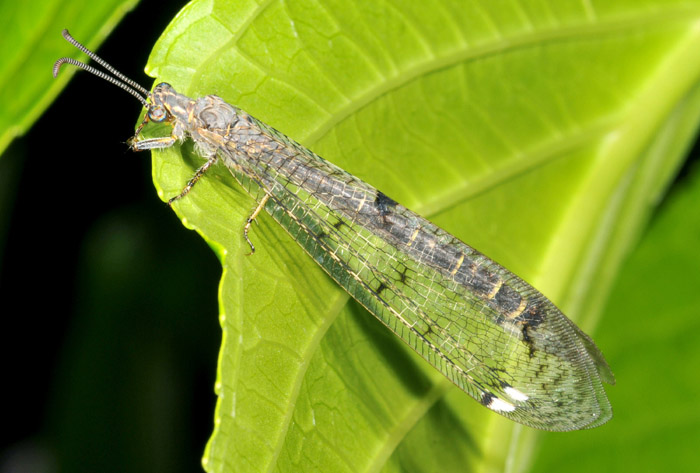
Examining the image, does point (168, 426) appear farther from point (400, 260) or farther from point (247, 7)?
point (247, 7)

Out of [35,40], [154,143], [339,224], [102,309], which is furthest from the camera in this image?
[102,309]

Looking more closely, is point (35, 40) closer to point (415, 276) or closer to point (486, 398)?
point (415, 276)

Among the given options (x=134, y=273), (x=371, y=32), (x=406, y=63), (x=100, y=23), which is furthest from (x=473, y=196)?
(x=134, y=273)

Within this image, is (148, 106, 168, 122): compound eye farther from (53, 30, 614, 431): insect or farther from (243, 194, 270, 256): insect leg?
(243, 194, 270, 256): insect leg

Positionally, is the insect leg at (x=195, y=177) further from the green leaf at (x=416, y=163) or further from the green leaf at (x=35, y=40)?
the green leaf at (x=35, y=40)

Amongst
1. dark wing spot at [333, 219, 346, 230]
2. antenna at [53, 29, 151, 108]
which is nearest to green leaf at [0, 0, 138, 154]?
antenna at [53, 29, 151, 108]


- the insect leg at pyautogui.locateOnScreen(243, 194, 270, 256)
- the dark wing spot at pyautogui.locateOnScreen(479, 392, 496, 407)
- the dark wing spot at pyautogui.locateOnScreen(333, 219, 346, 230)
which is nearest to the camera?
the insect leg at pyautogui.locateOnScreen(243, 194, 270, 256)

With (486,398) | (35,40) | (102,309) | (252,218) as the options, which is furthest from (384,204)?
(102,309)
